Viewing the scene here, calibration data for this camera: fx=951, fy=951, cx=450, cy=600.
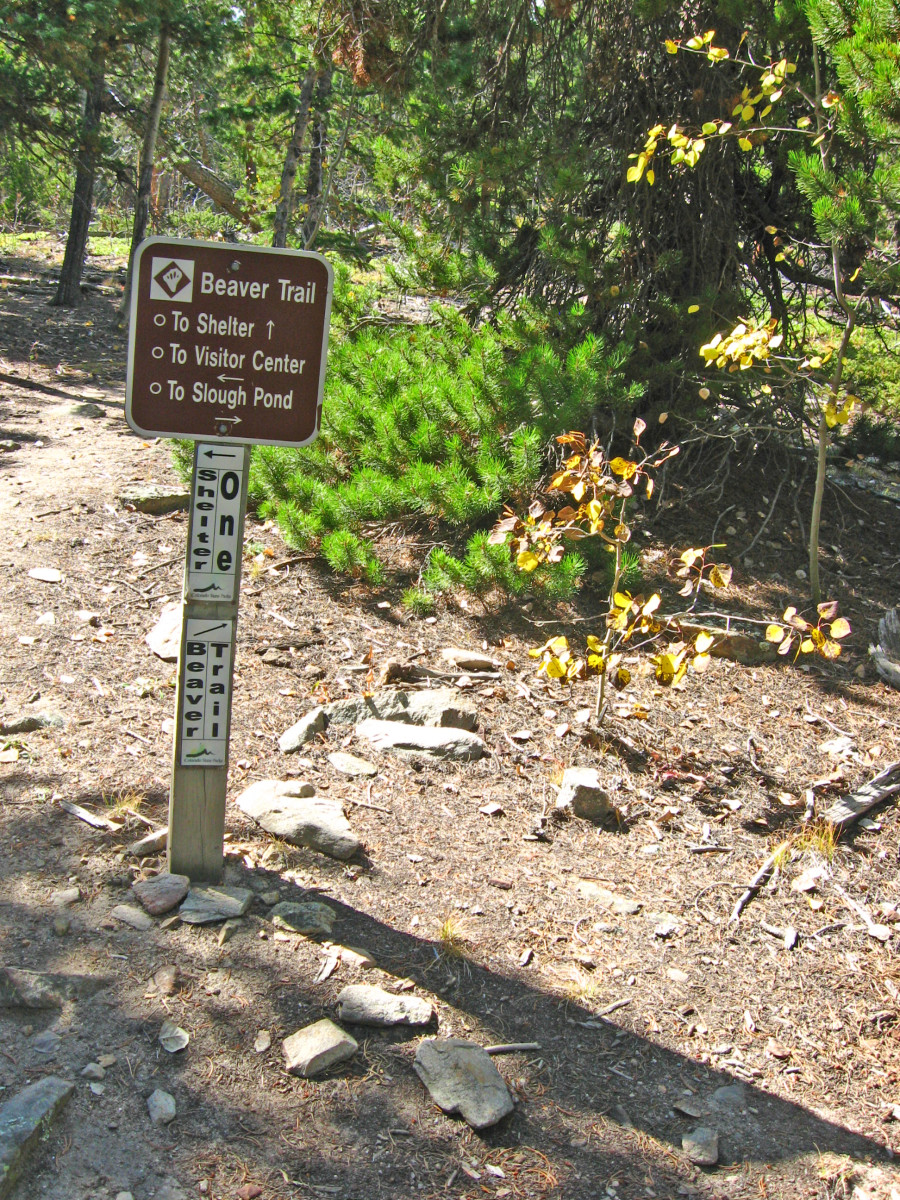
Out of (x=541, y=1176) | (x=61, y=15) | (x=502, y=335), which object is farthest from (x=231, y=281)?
(x=61, y=15)

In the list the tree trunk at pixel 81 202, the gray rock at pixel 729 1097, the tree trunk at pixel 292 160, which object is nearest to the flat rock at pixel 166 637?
the gray rock at pixel 729 1097

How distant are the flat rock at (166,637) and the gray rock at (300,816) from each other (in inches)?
53.3

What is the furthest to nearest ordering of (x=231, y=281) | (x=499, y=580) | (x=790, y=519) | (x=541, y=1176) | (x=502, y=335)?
(x=790, y=519)
(x=502, y=335)
(x=499, y=580)
(x=231, y=281)
(x=541, y=1176)

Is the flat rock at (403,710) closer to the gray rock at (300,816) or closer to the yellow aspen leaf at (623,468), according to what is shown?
the gray rock at (300,816)

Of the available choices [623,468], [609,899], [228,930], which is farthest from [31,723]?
[623,468]

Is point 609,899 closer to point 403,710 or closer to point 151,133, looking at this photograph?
point 403,710

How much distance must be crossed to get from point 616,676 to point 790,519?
3.32m

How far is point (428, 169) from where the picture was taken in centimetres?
661

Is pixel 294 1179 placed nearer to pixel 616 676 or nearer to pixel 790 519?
pixel 616 676

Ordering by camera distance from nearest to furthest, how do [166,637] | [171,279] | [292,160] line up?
[171,279]
[166,637]
[292,160]

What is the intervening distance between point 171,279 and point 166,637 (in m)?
2.81

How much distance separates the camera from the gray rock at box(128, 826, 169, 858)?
3318 millimetres

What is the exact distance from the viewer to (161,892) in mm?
3068

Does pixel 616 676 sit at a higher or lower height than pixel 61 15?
lower
